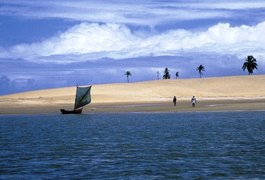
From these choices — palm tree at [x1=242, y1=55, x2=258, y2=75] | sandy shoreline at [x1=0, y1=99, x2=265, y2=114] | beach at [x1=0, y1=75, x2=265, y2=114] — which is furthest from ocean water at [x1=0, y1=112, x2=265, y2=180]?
palm tree at [x1=242, y1=55, x2=258, y2=75]

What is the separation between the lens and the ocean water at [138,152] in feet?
69.4

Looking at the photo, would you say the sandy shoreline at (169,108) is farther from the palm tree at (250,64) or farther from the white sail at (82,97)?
the palm tree at (250,64)

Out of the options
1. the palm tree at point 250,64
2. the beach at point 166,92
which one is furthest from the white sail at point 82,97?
the palm tree at point 250,64

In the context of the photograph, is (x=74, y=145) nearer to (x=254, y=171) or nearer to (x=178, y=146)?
(x=178, y=146)

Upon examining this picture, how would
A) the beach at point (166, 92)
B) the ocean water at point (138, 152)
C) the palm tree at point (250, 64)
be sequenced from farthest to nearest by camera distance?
the palm tree at point (250, 64)
the beach at point (166, 92)
the ocean water at point (138, 152)

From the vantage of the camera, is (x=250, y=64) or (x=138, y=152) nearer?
(x=138, y=152)

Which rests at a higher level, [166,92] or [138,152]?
[166,92]

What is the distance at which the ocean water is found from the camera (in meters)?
21.2

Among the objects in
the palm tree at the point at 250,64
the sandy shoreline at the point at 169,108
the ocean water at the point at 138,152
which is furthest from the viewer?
the palm tree at the point at 250,64

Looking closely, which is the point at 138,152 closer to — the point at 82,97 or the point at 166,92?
the point at 82,97

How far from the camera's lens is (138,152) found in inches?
1082

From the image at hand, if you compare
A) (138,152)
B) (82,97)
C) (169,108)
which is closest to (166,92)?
(82,97)

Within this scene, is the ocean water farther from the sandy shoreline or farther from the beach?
the beach

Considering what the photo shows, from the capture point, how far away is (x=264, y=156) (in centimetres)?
2483
